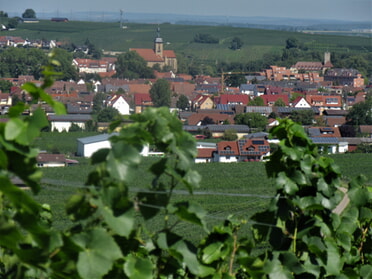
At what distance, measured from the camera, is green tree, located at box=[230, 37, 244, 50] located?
53.8 m

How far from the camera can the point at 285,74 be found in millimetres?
44500

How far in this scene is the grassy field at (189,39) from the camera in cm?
5338

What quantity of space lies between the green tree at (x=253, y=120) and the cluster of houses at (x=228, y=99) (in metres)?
0.36

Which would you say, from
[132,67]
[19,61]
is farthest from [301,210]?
[132,67]

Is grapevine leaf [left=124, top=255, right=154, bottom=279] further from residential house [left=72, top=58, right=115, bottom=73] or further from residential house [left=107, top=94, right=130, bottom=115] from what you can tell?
residential house [left=72, top=58, right=115, bottom=73]

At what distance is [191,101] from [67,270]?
103 feet

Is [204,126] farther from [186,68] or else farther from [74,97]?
[186,68]

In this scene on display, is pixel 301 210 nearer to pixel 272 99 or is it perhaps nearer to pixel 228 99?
pixel 272 99

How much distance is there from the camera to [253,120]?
23.5m

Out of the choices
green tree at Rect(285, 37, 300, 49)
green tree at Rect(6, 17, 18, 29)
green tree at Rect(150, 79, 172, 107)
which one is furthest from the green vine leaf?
green tree at Rect(6, 17, 18, 29)

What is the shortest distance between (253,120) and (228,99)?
7.39m

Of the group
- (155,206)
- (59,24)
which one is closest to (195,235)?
(155,206)

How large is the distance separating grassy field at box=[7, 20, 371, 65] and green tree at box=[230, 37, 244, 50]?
Answer: 349 millimetres

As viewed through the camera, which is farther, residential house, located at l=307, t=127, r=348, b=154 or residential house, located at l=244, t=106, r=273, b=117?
residential house, located at l=244, t=106, r=273, b=117
